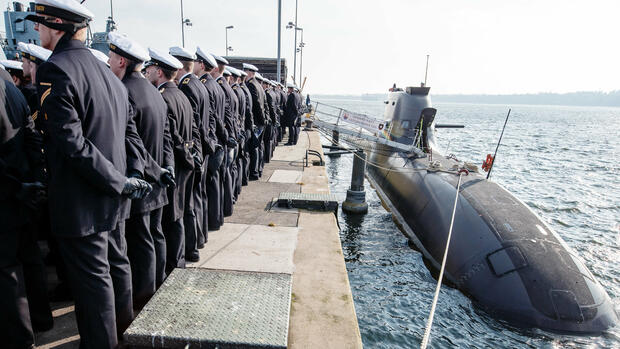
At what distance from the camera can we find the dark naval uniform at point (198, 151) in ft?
16.5

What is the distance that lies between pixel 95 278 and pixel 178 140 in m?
1.89

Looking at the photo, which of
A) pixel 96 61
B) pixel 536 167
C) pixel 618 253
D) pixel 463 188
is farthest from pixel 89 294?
pixel 536 167

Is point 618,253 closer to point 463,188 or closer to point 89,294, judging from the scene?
point 463,188

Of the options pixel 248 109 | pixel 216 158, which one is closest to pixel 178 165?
pixel 216 158

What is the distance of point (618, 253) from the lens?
11.8 meters

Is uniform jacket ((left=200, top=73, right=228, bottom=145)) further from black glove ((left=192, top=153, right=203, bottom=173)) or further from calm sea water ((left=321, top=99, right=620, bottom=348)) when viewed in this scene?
calm sea water ((left=321, top=99, right=620, bottom=348))

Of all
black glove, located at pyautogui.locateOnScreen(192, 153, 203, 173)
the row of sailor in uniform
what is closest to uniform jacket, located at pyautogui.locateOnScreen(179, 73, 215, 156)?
the row of sailor in uniform

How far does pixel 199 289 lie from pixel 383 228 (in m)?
9.29

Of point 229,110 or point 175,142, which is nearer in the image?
point 175,142

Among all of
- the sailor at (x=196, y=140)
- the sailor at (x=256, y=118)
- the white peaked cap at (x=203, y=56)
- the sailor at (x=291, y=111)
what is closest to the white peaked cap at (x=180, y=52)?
the sailor at (x=196, y=140)

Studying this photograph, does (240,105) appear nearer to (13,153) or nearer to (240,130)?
(240,130)

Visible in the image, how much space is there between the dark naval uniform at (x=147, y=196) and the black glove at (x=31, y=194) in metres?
0.75

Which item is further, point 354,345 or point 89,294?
point 354,345

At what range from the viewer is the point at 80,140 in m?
2.70
